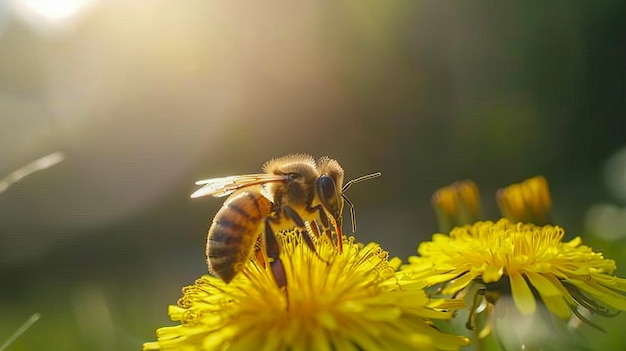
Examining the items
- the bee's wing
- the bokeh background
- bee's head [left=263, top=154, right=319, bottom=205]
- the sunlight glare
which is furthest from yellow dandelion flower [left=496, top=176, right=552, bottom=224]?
the sunlight glare

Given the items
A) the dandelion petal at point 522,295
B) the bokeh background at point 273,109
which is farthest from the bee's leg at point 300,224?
the bokeh background at point 273,109

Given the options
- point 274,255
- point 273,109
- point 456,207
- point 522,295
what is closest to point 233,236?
point 274,255

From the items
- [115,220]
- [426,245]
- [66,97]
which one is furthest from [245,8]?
[426,245]

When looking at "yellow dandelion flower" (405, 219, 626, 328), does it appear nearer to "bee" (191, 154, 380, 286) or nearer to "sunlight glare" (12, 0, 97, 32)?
"bee" (191, 154, 380, 286)

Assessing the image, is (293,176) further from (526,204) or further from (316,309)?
(526,204)

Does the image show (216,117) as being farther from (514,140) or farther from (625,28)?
(625,28)

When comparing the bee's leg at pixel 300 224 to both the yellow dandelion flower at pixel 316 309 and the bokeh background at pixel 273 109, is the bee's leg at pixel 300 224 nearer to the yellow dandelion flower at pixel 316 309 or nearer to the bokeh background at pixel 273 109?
the yellow dandelion flower at pixel 316 309
